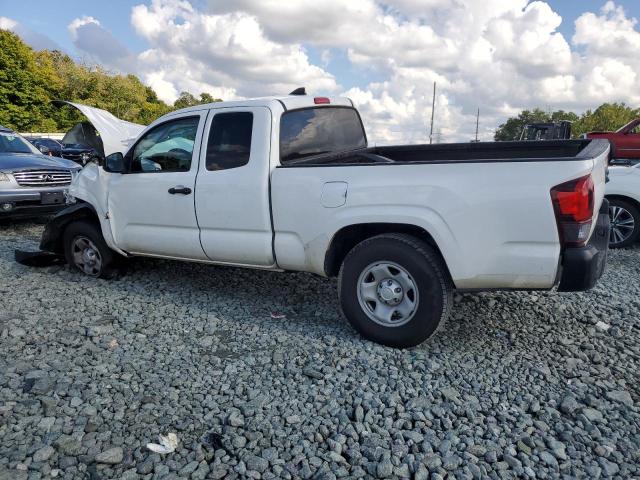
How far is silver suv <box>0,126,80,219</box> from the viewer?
7953 millimetres

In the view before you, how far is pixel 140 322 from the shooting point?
Answer: 14.4ft

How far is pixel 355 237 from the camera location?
155 inches

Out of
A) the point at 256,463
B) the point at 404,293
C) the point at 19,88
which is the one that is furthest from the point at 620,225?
the point at 19,88

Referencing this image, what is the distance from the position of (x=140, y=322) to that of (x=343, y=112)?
113 inches

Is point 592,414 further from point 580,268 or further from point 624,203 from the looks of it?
point 624,203

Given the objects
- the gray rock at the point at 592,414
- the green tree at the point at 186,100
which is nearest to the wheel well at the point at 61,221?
the gray rock at the point at 592,414

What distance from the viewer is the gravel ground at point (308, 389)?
Answer: 2.52 meters

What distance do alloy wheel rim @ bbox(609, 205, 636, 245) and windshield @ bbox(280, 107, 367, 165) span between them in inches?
165

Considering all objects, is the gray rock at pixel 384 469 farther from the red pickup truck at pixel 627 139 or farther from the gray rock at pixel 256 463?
the red pickup truck at pixel 627 139

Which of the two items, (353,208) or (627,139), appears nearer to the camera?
(353,208)

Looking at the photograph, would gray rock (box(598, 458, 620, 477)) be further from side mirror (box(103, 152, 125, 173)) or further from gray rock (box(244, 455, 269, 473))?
side mirror (box(103, 152, 125, 173))

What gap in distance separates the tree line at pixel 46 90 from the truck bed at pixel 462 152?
129 ft

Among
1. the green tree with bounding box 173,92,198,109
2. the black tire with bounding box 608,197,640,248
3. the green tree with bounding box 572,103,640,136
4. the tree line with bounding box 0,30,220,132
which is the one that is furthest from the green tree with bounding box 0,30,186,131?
the green tree with bounding box 572,103,640,136

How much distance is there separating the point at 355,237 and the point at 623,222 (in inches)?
204
